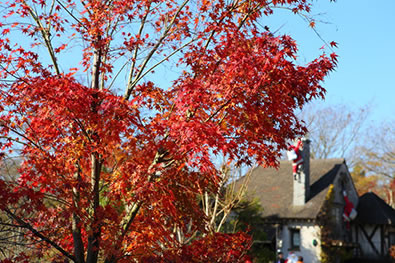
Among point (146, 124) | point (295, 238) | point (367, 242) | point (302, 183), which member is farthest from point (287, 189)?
point (146, 124)

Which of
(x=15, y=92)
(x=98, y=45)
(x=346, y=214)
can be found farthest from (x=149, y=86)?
(x=346, y=214)

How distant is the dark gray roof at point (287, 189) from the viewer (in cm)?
2583

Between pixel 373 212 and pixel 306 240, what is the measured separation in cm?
577

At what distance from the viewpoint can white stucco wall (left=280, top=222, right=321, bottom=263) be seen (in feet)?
81.3

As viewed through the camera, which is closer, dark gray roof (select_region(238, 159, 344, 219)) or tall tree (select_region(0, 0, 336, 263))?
tall tree (select_region(0, 0, 336, 263))

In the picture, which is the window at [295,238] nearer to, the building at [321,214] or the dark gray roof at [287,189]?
the building at [321,214]

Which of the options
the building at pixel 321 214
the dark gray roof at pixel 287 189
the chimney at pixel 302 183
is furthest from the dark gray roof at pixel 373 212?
the chimney at pixel 302 183

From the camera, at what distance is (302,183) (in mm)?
26625

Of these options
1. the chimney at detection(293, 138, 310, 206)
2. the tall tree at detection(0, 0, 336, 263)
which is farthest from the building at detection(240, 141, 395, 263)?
the tall tree at detection(0, 0, 336, 263)

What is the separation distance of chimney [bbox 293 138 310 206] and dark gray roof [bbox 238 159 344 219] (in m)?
0.35

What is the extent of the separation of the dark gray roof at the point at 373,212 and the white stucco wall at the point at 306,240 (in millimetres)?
4841

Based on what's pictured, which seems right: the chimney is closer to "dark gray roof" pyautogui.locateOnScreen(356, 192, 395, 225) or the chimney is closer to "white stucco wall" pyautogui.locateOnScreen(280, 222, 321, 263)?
"white stucco wall" pyautogui.locateOnScreen(280, 222, 321, 263)

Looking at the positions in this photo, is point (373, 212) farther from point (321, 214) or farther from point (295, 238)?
point (295, 238)

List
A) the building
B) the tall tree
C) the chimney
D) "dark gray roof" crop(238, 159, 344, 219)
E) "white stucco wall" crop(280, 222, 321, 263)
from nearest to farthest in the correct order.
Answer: the tall tree → "white stucco wall" crop(280, 222, 321, 263) → the building → "dark gray roof" crop(238, 159, 344, 219) → the chimney
